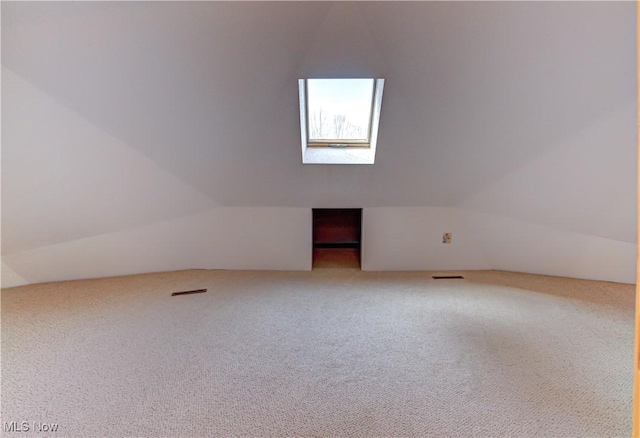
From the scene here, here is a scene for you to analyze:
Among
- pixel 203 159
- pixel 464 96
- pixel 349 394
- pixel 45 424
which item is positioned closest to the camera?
Result: pixel 45 424

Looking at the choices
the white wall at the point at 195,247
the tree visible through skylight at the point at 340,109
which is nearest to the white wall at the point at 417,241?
the white wall at the point at 195,247

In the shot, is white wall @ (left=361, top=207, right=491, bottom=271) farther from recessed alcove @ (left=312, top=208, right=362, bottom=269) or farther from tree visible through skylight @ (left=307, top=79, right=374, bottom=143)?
tree visible through skylight @ (left=307, top=79, right=374, bottom=143)

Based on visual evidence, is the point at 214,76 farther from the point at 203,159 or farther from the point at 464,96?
the point at 464,96

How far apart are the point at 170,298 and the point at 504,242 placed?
346 centimetres

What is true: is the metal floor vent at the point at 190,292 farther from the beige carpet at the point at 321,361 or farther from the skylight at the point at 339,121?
the skylight at the point at 339,121

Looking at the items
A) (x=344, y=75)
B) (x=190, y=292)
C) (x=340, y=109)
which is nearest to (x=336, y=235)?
(x=340, y=109)

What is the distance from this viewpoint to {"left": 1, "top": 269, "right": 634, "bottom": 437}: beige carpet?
4.37ft

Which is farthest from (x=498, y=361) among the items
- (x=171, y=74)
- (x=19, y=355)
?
(x=19, y=355)

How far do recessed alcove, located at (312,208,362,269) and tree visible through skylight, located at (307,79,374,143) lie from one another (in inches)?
41.4

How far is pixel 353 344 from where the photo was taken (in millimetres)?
1927

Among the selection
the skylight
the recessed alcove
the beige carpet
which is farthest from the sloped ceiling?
the beige carpet

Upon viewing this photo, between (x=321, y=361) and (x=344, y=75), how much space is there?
1.81 meters

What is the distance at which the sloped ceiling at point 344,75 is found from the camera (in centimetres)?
168

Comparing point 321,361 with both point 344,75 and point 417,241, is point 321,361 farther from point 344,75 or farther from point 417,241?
point 417,241
